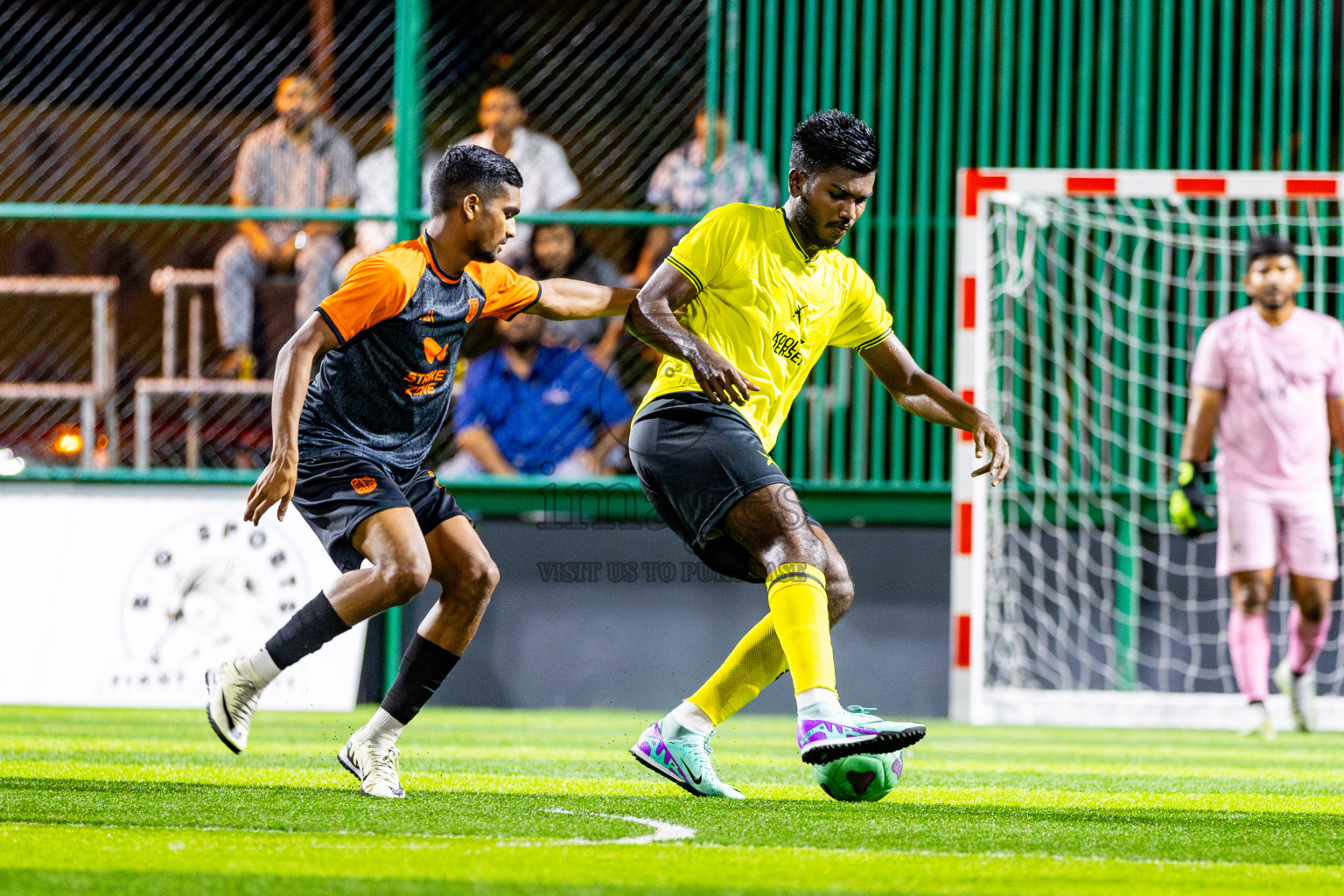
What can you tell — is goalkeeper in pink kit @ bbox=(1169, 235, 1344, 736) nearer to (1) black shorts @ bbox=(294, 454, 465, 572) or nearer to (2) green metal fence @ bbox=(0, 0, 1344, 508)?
(2) green metal fence @ bbox=(0, 0, 1344, 508)

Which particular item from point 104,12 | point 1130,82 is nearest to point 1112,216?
point 1130,82

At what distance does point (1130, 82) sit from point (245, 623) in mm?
5679

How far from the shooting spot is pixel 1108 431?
349 inches

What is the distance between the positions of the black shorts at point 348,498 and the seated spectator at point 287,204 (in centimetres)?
440

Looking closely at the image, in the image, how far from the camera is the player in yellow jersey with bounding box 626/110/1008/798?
13.4 ft

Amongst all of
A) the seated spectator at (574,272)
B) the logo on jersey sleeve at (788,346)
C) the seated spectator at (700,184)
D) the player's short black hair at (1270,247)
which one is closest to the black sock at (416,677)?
the logo on jersey sleeve at (788,346)

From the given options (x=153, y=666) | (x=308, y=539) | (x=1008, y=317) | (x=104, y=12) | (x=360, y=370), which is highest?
(x=104, y=12)

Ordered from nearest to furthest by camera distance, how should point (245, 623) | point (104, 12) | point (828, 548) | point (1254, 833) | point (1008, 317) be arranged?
point (1254, 833) → point (828, 548) → point (245, 623) → point (1008, 317) → point (104, 12)

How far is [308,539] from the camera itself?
26.2 ft

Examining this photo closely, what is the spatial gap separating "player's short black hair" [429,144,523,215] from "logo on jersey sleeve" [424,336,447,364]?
37 cm

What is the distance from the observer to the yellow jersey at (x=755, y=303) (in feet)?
14.3

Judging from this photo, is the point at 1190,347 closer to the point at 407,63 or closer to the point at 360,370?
the point at 407,63

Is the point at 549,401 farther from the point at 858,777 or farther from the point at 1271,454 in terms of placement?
the point at 858,777

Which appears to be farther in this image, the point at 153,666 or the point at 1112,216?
the point at 1112,216
